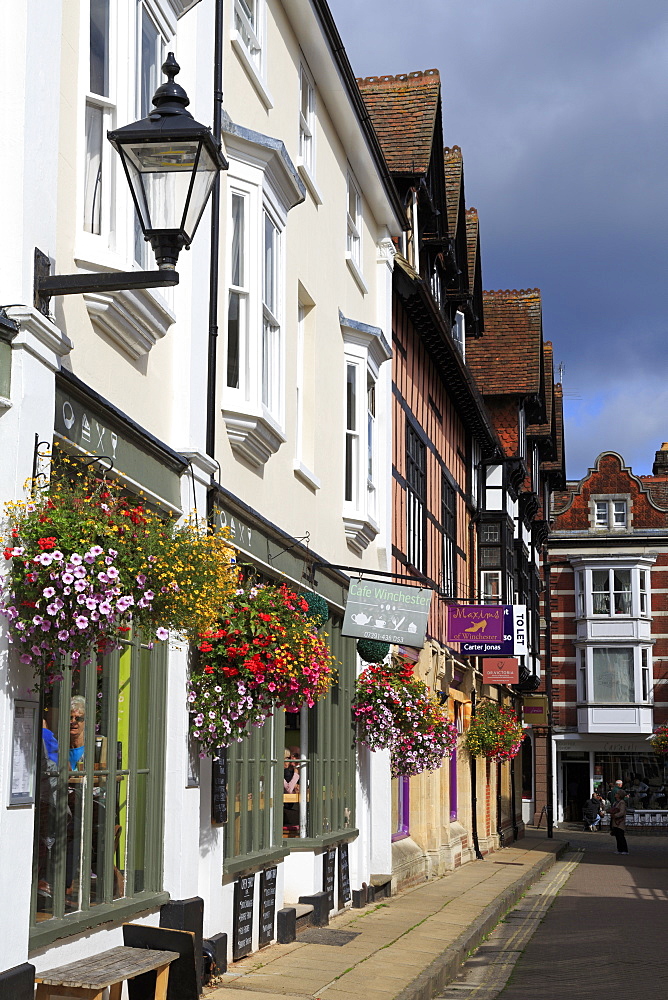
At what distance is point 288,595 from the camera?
9109mm

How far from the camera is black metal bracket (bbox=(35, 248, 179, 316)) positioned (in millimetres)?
5942

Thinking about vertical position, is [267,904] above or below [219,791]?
below

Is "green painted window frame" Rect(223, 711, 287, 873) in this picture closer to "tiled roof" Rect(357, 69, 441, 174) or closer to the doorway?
"tiled roof" Rect(357, 69, 441, 174)

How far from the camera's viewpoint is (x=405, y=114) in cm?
2145

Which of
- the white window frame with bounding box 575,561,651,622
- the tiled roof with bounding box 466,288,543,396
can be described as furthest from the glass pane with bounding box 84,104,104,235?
the white window frame with bounding box 575,561,651,622

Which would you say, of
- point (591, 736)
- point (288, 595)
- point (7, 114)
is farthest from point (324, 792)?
point (591, 736)

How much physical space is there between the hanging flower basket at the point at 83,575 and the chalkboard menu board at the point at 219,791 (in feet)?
11.5

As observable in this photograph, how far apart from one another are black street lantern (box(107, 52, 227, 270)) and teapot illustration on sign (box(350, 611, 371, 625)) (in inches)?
283

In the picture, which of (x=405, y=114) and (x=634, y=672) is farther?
(x=634, y=672)

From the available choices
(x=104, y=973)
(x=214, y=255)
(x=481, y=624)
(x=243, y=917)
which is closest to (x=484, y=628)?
(x=481, y=624)

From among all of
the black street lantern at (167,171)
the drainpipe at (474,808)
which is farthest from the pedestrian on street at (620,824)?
the black street lantern at (167,171)

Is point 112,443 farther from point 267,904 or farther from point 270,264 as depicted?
point 267,904

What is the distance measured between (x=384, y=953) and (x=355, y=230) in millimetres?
8680

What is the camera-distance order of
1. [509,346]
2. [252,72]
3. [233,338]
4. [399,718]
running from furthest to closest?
[509,346], [399,718], [252,72], [233,338]
